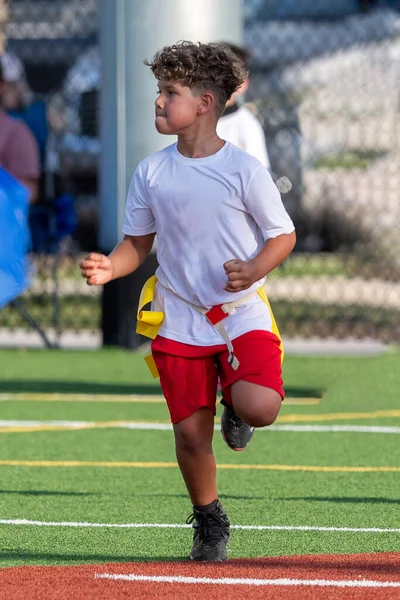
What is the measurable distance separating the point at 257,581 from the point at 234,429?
0.72 m

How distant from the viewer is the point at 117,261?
4.99m

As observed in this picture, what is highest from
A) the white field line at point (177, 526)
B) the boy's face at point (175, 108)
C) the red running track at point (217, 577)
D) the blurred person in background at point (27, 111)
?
the boy's face at point (175, 108)

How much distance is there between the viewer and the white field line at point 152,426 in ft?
26.0

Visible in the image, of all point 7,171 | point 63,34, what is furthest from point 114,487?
point 63,34

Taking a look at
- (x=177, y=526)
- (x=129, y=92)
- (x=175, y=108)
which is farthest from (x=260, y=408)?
(x=129, y=92)

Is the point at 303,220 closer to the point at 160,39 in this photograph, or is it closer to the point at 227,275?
the point at 160,39

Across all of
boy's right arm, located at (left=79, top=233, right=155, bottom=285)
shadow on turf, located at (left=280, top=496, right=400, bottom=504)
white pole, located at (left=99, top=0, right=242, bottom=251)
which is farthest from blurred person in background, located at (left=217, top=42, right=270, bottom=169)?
boy's right arm, located at (left=79, top=233, right=155, bottom=285)

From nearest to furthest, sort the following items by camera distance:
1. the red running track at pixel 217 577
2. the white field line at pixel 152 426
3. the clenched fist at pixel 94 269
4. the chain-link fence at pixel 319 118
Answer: the red running track at pixel 217 577 → the clenched fist at pixel 94 269 → the white field line at pixel 152 426 → the chain-link fence at pixel 319 118

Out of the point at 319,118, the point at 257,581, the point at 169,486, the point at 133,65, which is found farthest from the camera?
the point at 319,118

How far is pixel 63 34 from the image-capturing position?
16.3 meters

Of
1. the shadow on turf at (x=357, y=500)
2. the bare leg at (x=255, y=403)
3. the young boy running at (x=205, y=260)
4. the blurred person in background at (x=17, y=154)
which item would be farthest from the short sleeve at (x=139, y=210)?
the blurred person in background at (x=17, y=154)

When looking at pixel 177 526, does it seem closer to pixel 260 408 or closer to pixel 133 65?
pixel 260 408

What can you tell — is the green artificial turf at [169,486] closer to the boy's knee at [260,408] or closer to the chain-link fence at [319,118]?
A: the boy's knee at [260,408]

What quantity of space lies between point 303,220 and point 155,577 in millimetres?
11383
